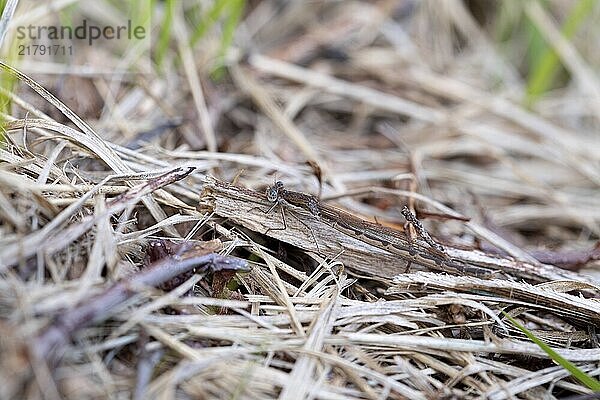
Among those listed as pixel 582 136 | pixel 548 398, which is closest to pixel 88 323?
pixel 548 398

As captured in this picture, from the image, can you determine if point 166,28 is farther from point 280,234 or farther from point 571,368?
point 571,368

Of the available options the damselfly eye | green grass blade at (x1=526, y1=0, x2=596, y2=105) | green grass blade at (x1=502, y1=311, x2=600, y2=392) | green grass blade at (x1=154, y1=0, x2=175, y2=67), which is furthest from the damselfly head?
green grass blade at (x1=526, y1=0, x2=596, y2=105)

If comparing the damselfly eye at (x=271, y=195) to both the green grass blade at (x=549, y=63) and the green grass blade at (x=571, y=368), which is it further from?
the green grass blade at (x=549, y=63)

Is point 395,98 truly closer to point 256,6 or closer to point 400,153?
point 400,153

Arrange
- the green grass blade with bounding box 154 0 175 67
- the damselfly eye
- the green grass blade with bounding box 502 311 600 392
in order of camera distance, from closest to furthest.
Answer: the green grass blade with bounding box 502 311 600 392 → the damselfly eye → the green grass blade with bounding box 154 0 175 67

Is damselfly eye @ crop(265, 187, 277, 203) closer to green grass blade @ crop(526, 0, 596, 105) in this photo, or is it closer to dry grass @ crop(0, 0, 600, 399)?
dry grass @ crop(0, 0, 600, 399)

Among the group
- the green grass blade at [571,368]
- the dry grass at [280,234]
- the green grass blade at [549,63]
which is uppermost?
the green grass blade at [549,63]

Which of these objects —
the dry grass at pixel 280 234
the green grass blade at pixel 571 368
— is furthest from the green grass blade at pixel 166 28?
the green grass blade at pixel 571 368

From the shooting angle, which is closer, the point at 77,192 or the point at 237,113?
the point at 77,192

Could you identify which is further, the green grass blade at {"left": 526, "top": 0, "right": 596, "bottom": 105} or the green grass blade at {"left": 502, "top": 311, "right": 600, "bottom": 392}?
the green grass blade at {"left": 526, "top": 0, "right": 596, "bottom": 105}
